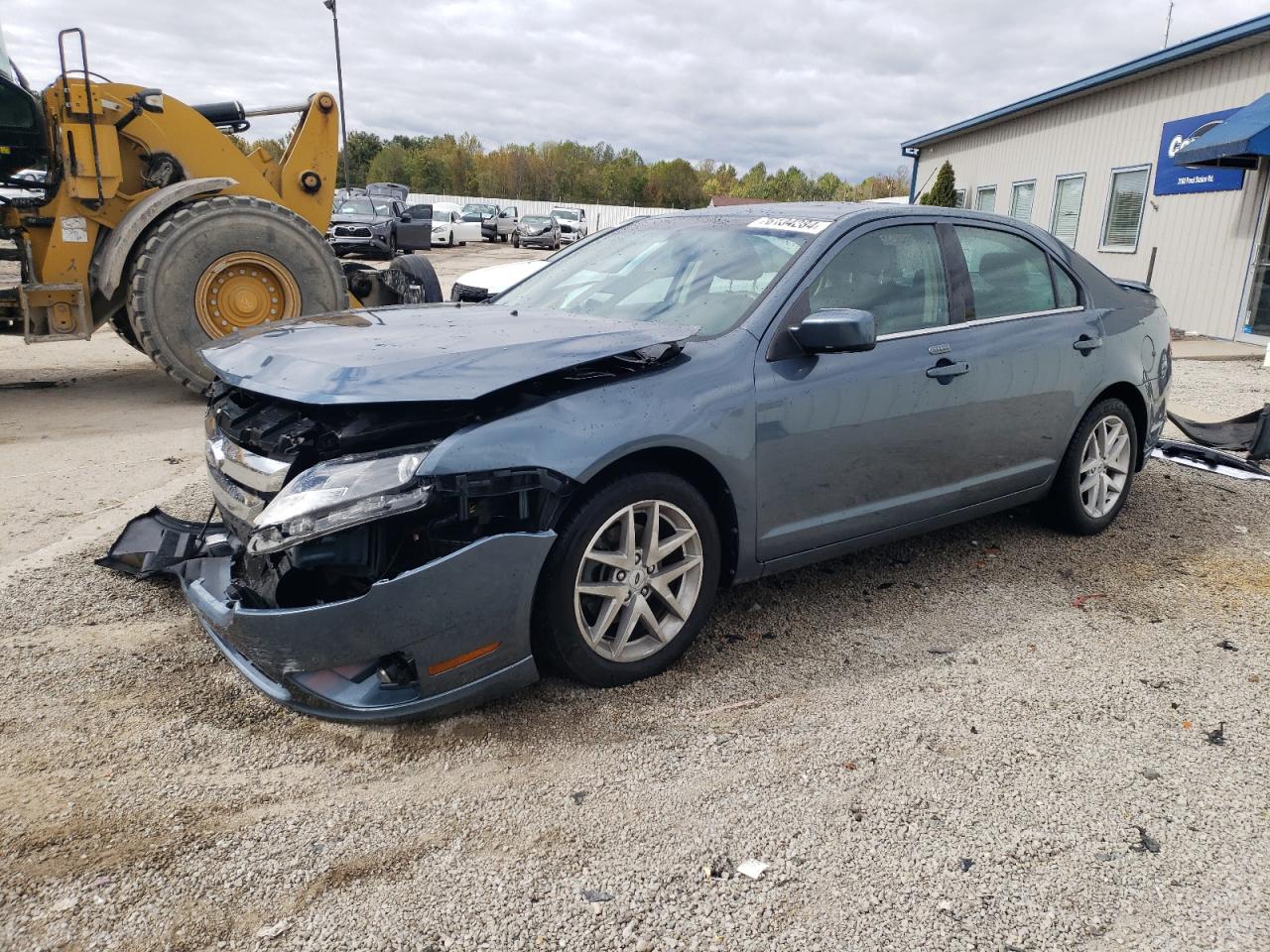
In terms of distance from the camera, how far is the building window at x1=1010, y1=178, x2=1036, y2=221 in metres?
19.4

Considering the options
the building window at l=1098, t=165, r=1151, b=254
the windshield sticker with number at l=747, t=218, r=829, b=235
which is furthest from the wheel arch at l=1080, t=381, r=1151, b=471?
the building window at l=1098, t=165, r=1151, b=254

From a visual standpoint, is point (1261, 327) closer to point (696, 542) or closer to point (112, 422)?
point (696, 542)

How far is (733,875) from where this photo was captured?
90.1 inches

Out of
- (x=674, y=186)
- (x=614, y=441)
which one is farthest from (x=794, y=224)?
(x=674, y=186)

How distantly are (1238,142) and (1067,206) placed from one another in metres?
7.01

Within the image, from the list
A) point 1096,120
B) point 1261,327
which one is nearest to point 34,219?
point 1261,327

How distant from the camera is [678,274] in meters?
3.84

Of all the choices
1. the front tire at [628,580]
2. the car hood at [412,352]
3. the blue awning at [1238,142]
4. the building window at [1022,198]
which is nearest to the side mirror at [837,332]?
the car hood at [412,352]

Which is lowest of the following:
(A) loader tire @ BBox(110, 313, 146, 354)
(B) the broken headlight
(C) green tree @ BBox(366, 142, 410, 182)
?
(A) loader tire @ BBox(110, 313, 146, 354)

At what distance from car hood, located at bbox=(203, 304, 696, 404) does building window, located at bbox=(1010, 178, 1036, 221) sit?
1858 centimetres

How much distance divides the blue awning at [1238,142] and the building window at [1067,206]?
15.0 feet

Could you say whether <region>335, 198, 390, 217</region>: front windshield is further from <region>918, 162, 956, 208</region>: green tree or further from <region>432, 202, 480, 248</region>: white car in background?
<region>918, 162, 956, 208</region>: green tree

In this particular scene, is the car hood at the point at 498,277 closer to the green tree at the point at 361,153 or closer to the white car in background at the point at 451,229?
the white car in background at the point at 451,229

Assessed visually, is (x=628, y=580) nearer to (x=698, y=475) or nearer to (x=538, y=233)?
(x=698, y=475)
